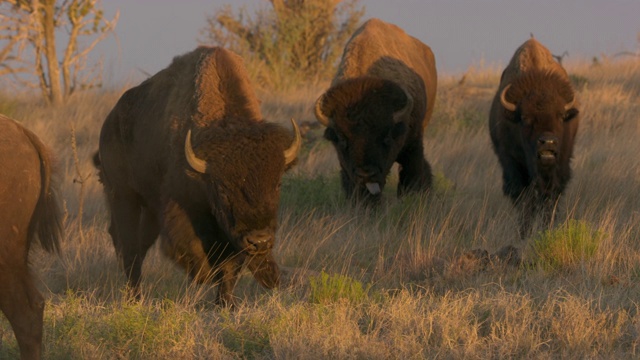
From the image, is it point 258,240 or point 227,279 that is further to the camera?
point 227,279

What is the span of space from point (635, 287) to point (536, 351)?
5.47ft

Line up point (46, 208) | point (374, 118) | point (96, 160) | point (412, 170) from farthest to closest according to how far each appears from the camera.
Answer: point (412, 170), point (374, 118), point (96, 160), point (46, 208)

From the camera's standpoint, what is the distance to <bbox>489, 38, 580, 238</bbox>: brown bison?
914 cm

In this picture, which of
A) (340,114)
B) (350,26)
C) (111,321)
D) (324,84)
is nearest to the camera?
(111,321)

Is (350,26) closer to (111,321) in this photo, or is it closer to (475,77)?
(475,77)

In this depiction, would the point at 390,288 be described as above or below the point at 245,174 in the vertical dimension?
below

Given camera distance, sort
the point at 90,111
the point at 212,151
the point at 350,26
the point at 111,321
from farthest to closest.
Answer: the point at 350,26, the point at 90,111, the point at 212,151, the point at 111,321

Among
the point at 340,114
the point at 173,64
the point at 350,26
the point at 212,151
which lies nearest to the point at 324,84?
the point at 350,26

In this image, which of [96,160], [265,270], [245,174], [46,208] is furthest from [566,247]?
[96,160]

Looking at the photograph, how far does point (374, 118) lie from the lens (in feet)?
30.7

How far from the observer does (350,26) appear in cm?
2383

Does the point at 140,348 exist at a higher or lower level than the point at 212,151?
lower

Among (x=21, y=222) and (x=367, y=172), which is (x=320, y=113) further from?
(x=21, y=222)

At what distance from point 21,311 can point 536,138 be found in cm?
554
